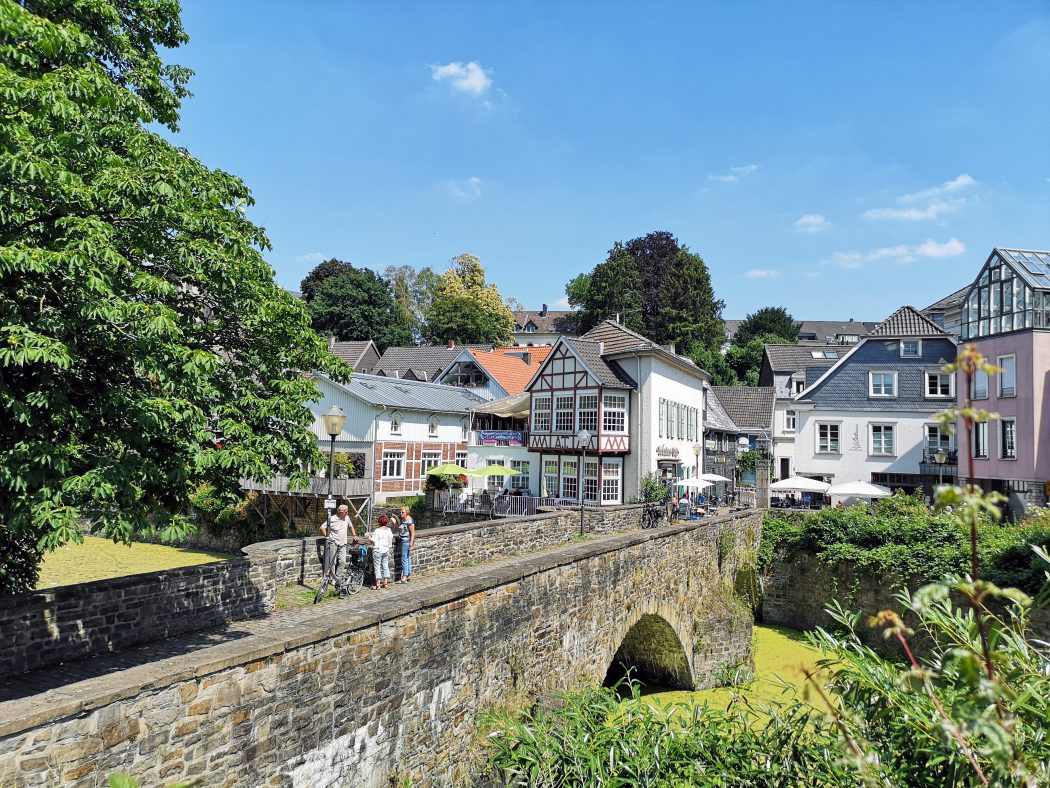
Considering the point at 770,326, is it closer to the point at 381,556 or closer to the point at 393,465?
the point at 393,465

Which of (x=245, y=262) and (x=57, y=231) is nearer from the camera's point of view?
(x=57, y=231)

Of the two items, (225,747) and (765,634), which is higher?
(225,747)

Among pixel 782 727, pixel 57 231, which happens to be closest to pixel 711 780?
pixel 782 727

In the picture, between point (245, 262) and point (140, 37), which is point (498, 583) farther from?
point (140, 37)

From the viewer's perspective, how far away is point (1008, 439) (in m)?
28.3

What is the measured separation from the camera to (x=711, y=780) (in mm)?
6316

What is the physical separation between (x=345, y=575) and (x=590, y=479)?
66.4 ft

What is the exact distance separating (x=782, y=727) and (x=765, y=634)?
66.4 ft

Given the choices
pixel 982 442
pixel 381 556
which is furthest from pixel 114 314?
pixel 982 442

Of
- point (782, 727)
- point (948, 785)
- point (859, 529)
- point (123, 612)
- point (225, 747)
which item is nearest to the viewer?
point (948, 785)

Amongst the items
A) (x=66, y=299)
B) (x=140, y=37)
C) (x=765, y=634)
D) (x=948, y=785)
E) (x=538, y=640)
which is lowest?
(x=765, y=634)

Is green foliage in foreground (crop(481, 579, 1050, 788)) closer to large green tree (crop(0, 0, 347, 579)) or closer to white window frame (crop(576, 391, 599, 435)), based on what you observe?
large green tree (crop(0, 0, 347, 579))

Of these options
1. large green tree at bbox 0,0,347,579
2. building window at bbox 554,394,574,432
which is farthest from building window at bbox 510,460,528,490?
large green tree at bbox 0,0,347,579

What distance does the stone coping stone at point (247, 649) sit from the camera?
5406 mm
